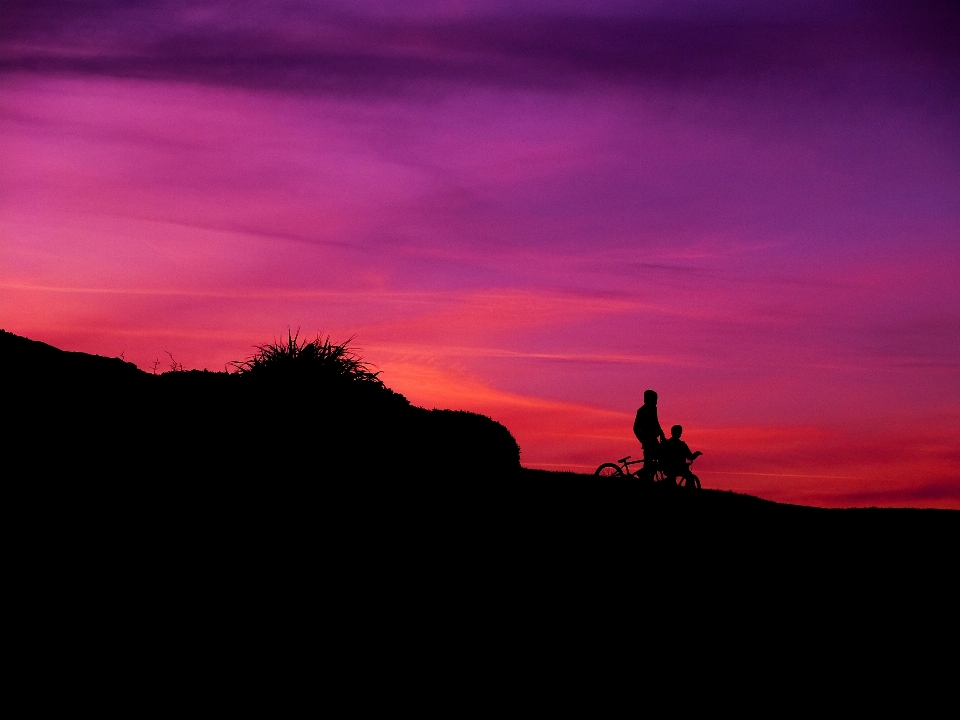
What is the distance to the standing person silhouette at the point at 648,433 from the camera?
17812 mm

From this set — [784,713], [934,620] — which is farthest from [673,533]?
[784,713]

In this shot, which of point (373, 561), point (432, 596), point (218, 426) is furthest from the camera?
point (218, 426)

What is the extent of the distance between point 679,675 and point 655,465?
32.6 feet

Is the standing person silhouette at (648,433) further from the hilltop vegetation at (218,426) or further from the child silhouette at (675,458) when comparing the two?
the hilltop vegetation at (218,426)

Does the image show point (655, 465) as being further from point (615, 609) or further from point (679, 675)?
point (679, 675)

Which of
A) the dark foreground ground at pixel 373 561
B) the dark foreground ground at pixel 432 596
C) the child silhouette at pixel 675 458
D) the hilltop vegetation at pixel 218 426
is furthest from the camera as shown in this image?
the child silhouette at pixel 675 458

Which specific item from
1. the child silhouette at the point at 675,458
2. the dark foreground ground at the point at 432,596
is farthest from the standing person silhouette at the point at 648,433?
the dark foreground ground at the point at 432,596

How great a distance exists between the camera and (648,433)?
17.8 meters

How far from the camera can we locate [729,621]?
383 inches

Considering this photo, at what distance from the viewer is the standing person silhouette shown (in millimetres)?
17812

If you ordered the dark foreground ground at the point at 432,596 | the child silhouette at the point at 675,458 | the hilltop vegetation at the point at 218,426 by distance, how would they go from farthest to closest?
the child silhouette at the point at 675,458
the hilltop vegetation at the point at 218,426
the dark foreground ground at the point at 432,596

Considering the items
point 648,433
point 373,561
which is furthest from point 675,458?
point 373,561

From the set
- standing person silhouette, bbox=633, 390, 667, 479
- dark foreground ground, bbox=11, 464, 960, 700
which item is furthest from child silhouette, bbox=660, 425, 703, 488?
dark foreground ground, bbox=11, 464, 960, 700

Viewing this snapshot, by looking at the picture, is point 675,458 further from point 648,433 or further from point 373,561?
point 373,561
